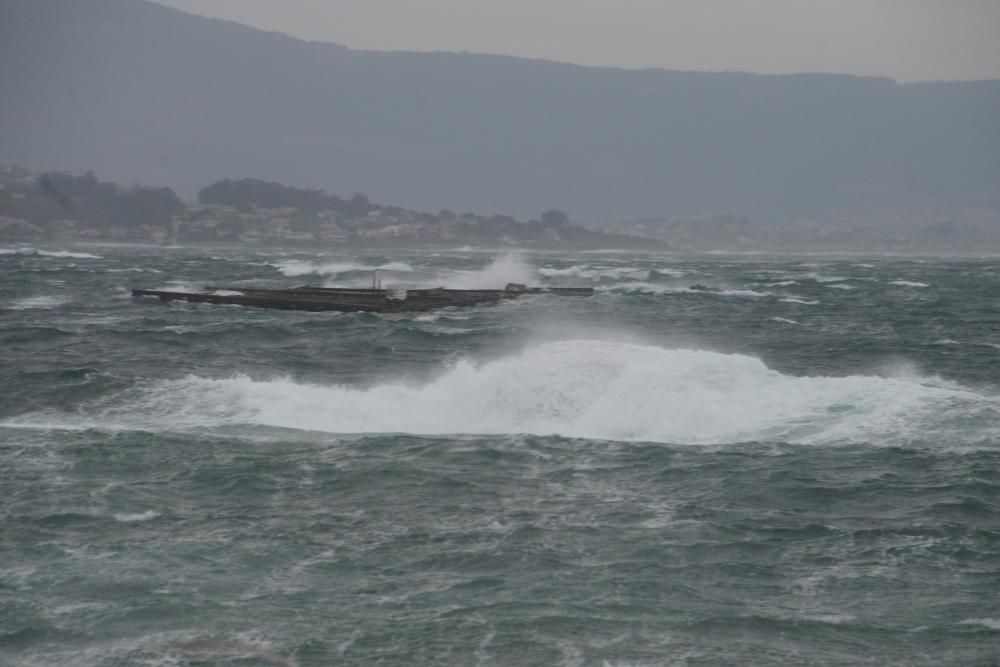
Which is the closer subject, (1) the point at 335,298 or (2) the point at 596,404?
(2) the point at 596,404

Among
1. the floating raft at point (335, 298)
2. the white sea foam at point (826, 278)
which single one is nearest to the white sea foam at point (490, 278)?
the floating raft at point (335, 298)

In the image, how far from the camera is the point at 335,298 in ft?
173

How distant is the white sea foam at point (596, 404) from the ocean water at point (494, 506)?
0.31 feet

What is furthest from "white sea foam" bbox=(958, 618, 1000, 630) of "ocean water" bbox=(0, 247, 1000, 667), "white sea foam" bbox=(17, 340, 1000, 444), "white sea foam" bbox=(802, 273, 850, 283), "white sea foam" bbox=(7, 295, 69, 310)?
"white sea foam" bbox=(802, 273, 850, 283)

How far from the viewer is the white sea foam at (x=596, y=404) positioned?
25.2 m

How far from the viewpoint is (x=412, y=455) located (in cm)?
2288

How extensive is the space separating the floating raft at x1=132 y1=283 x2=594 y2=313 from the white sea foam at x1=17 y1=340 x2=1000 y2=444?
2127 centimetres

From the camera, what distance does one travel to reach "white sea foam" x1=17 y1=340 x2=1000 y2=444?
25.2 metres

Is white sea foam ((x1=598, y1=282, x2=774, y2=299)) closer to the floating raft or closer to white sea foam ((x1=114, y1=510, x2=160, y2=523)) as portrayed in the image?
the floating raft

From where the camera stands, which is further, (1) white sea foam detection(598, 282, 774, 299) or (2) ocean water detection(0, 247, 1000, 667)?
(1) white sea foam detection(598, 282, 774, 299)

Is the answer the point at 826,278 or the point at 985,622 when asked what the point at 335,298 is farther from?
the point at 826,278

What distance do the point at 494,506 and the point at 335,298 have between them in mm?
34539

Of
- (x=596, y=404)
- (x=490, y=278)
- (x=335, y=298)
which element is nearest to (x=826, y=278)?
(x=490, y=278)

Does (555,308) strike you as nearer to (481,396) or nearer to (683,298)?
(683,298)
